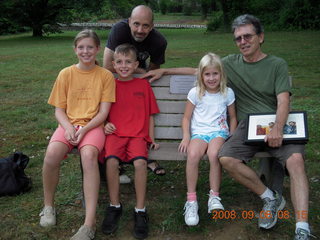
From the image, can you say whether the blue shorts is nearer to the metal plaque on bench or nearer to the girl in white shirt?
the girl in white shirt

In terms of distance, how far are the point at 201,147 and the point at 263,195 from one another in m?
0.68

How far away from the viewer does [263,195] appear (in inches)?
140

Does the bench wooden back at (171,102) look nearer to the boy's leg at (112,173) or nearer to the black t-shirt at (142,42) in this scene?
the black t-shirt at (142,42)

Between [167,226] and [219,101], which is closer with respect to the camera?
[167,226]

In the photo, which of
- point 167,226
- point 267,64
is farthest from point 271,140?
point 167,226

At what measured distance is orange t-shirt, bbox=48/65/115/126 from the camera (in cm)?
378

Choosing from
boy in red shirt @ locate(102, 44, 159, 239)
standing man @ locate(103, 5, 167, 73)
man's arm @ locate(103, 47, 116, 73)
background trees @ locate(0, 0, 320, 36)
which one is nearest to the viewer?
boy in red shirt @ locate(102, 44, 159, 239)

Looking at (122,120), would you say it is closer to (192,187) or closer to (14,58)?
(192,187)

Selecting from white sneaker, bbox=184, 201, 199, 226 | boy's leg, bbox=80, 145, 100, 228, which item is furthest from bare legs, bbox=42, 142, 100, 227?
white sneaker, bbox=184, 201, 199, 226

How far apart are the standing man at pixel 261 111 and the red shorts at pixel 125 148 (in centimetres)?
71

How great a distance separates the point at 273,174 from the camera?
3.86 m

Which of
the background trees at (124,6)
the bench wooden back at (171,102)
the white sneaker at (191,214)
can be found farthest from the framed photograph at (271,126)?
the background trees at (124,6)

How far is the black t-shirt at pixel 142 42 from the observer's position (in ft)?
14.6

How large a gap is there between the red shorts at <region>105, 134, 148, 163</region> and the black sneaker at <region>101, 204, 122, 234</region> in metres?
0.45
